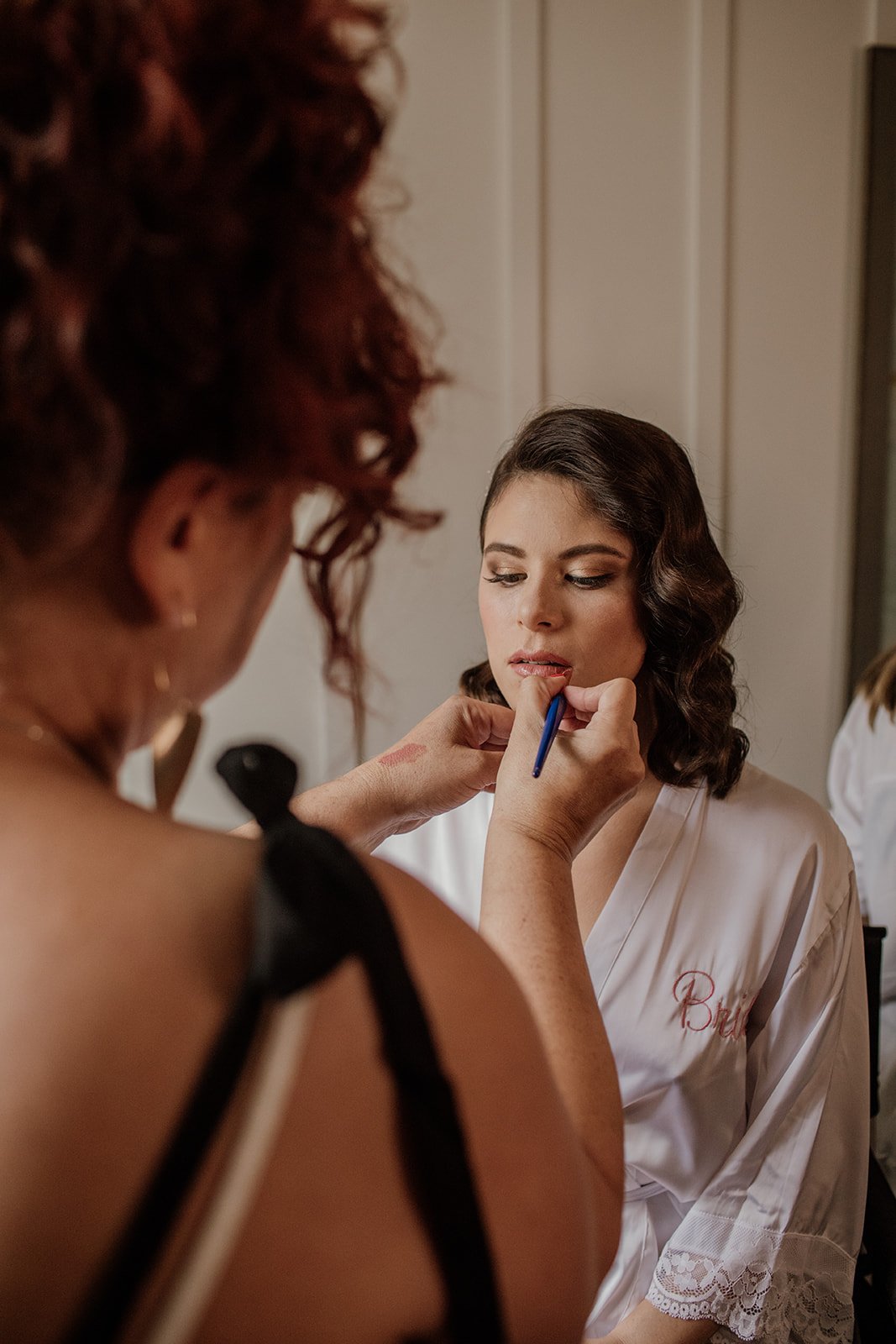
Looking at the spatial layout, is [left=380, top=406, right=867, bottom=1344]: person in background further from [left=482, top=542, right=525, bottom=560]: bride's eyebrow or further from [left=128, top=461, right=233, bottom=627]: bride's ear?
[left=128, top=461, right=233, bottom=627]: bride's ear

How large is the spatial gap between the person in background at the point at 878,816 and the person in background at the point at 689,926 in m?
0.49

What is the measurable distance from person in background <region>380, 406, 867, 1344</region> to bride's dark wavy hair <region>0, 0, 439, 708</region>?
70 cm

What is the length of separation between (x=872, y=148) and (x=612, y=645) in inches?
63.1

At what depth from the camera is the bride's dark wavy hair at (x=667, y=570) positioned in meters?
1.33

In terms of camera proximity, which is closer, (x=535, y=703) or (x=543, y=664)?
(x=535, y=703)

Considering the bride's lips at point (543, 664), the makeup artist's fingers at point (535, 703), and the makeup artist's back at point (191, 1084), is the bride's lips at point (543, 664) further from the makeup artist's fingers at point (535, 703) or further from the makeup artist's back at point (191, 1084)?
the makeup artist's back at point (191, 1084)

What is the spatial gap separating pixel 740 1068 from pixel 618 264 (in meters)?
1.65

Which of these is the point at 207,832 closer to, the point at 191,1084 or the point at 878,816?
the point at 191,1084

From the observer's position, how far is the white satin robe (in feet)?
3.68

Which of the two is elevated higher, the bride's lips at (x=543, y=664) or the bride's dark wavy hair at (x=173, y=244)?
the bride's dark wavy hair at (x=173, y=244)

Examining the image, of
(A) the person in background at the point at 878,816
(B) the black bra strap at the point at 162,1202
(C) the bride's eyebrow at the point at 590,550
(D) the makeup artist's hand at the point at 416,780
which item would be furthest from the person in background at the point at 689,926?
(B) the black bra strap at the point at 162,1202

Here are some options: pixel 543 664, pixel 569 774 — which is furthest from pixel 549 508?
pixel 569 774

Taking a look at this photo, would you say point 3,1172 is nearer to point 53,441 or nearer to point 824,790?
point 53,441

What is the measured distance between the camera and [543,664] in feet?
4.30
